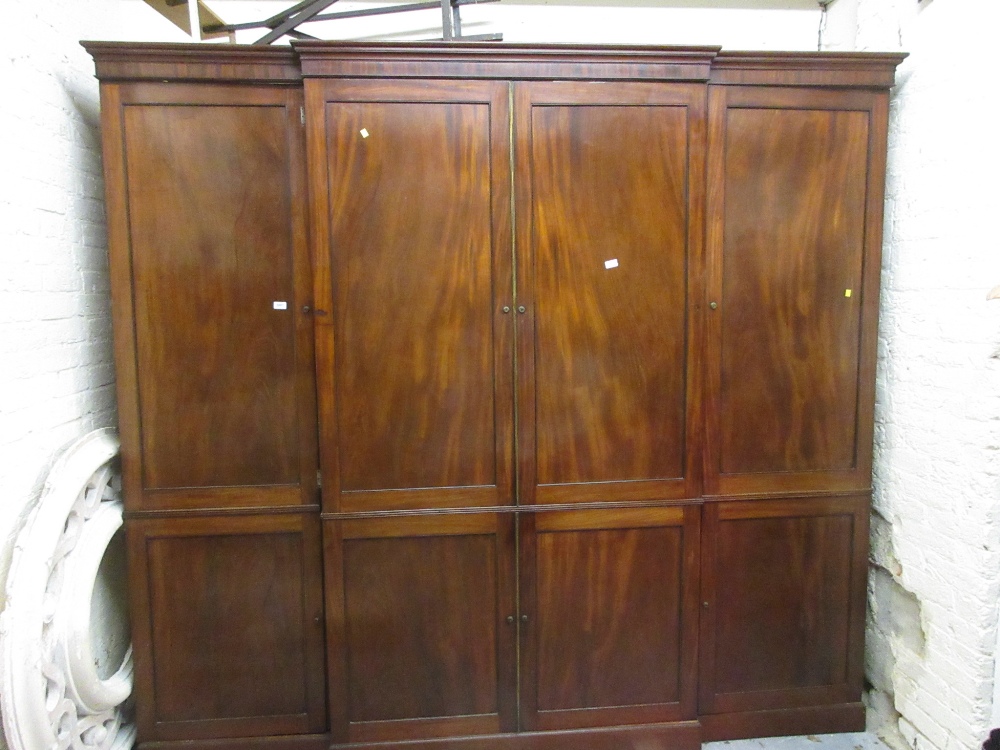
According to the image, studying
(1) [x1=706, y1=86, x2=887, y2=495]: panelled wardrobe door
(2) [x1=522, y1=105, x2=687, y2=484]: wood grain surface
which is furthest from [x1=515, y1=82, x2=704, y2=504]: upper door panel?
(1) [x1=706, y1=86, x2=887, y2=495]: panelled wardrobe door

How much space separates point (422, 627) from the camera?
1.83 m

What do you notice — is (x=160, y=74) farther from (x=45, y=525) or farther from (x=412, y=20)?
(x=45, y=525)

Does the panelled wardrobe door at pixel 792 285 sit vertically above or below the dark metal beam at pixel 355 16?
below

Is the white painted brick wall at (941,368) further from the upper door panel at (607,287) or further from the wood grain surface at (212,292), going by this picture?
the wood grain surface at (212,292)

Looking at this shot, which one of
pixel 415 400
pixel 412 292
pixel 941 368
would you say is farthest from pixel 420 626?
pixel 941 368

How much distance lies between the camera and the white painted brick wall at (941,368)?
1.60 metres

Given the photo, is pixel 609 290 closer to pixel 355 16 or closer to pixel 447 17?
pixel 447 17

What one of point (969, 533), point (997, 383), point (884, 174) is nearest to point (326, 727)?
point (969, 533)

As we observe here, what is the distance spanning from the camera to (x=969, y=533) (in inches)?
65.1

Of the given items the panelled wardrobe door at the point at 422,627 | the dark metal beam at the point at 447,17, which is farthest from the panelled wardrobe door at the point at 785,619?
the dark metal beam at the point at 447,17

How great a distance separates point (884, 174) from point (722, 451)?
1.01 meters

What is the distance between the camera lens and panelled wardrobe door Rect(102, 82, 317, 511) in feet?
5.65

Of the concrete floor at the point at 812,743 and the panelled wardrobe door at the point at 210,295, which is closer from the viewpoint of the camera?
the panelled wardrobe door at the point at 210,295

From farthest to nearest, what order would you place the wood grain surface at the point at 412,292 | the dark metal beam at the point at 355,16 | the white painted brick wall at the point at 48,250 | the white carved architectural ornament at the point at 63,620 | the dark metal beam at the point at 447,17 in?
the dark metal beam at the point at 355,16 < the dark metal beam at the point at 447,17 < the wood grain surface at the point at 412,292 < the white painted brick wall at the point at 48,250 < the white carved architectural ornament at the point at 63,620
